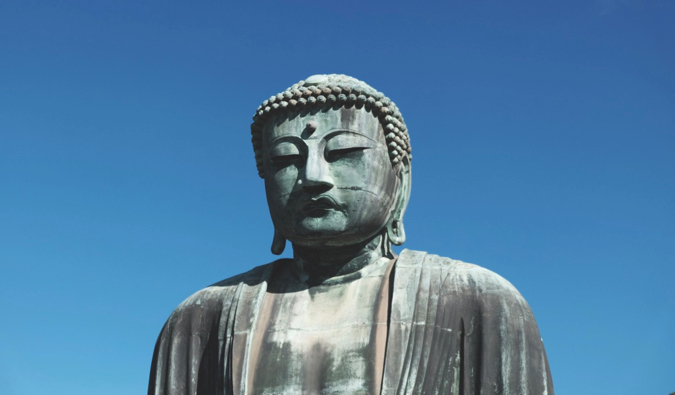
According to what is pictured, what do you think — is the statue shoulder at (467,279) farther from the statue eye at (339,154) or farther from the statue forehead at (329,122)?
the statue forehead at (329,122)

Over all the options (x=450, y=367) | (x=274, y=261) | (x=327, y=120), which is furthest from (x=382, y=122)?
(x=450, y=367)

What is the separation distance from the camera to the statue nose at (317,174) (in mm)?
12633

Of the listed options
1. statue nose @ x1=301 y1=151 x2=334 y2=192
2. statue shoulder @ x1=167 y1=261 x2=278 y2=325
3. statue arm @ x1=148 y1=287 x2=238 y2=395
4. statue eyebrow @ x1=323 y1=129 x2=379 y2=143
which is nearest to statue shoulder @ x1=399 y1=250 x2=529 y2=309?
statue nose @ x1=301 y1=151 x2=334 y2=192

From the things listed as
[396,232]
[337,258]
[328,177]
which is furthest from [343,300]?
[328,177]

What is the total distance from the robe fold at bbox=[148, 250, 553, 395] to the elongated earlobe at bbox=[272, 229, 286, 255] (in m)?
0.37

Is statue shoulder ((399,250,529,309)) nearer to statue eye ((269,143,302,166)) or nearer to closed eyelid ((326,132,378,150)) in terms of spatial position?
closed eyelid ((326,132,378,150))

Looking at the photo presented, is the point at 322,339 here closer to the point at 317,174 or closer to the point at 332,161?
the point at 317,174

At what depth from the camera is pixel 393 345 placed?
11.9 metres

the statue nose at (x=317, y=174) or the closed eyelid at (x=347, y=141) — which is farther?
the closed eyelid at (x=347, y=141)

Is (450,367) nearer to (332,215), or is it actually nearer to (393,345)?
(393,345)

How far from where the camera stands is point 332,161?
1286cm

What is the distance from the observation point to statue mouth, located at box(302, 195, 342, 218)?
499 inches

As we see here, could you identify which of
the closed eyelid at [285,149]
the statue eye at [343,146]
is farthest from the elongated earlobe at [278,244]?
the statue eye at [343,146]

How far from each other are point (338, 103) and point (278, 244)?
1.75 meters
